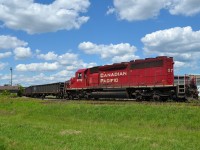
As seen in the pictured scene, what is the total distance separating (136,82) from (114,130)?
1541cm

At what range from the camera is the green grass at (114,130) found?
12.8m

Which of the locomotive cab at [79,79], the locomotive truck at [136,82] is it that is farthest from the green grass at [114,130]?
the locomotive cab at [79,79]

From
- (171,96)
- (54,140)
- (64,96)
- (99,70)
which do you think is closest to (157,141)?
(54,140)

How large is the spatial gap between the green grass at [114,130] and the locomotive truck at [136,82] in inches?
269

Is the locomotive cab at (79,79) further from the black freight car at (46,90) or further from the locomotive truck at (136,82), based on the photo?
the black freight car at (46,90)

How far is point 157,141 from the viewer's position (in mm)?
12969

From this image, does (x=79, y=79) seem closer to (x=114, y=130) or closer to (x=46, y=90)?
(x=46, y=90)

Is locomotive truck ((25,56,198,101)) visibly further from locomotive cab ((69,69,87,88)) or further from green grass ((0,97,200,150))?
green grass ((0,97,200,150))

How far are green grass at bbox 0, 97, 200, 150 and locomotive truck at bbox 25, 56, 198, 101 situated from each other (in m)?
6.83

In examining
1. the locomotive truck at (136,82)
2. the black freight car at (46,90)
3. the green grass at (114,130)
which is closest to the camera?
the green grass at (114,130)

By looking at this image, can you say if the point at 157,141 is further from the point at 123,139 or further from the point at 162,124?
the point at 162,124

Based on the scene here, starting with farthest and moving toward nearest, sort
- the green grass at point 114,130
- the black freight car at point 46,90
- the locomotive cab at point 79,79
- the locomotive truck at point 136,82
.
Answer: the black freight car at point 46,90, the locomotive cab at point 79,79, the locomotive truck at point 136,82, the green grass at point 114,130

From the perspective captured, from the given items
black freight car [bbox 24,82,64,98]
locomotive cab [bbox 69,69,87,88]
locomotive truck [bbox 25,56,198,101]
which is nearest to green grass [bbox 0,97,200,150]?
locomotive truck [bbox 25,56,198,101]

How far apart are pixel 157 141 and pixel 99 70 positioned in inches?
971
